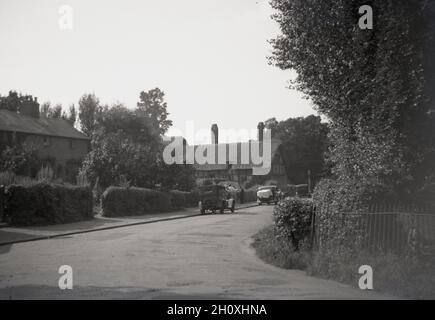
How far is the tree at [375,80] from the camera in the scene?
15312 mm

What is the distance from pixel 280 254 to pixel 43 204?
14848 millimetres

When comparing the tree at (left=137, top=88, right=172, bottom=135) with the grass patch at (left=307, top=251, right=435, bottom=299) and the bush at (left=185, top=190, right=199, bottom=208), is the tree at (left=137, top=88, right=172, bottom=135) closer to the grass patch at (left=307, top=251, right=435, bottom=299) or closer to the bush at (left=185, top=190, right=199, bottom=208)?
the bush at (left=185, top=190, right=199, bottom=208)

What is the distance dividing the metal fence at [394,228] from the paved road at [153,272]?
1677mm

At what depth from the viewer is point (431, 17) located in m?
16.7

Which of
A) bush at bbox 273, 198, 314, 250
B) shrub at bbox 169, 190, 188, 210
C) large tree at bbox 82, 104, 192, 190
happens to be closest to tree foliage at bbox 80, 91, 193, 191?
large tree at bbox 82, 104, 192, 190

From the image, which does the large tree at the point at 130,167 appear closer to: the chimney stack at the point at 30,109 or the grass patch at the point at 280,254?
the chimney stack at the point at 30,109

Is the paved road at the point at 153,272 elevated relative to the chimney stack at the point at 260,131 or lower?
lower

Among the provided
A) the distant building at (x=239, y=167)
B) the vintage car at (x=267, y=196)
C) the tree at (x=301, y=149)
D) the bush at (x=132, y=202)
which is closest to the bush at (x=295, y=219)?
the bush at (x=132, y=202)

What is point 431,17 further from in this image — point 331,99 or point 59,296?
point 59,296

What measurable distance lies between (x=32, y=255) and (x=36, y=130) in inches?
1611

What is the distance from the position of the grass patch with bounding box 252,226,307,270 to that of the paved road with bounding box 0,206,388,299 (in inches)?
14.2

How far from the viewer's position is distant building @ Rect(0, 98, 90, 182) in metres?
48.6

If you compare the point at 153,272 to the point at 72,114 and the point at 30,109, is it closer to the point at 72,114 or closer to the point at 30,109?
the point at 30,109
